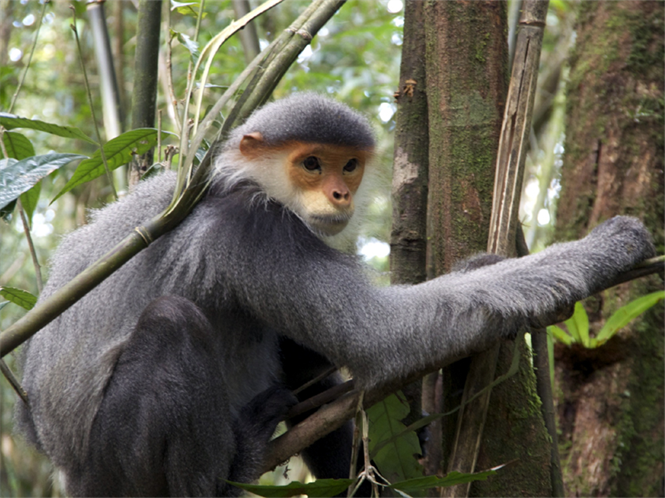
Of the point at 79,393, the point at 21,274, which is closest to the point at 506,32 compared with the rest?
the point at 79,393

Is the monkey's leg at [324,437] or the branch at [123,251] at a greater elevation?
the branch at [123,251]

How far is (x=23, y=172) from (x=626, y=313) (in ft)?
11.6

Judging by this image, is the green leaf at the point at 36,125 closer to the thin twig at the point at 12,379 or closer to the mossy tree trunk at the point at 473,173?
the thin twig at the point at 12,379

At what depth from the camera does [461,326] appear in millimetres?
3352

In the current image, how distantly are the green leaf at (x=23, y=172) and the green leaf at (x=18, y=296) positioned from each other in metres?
0.52

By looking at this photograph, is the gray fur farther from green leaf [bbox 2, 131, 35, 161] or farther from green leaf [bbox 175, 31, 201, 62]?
green leaf [bbox 2, 131, 35, 161]

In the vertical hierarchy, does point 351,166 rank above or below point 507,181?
below

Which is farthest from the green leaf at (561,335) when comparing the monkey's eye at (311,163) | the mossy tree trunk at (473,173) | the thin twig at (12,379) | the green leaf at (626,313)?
the thin twig at (12,379)

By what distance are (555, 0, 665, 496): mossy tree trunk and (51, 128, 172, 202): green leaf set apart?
3121 mm

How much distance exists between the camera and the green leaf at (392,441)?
11.3 feet

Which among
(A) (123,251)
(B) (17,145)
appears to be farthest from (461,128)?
(B) (17,145)

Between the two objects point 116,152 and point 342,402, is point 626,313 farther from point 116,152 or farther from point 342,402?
point 116,152

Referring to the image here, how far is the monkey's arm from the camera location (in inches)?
131

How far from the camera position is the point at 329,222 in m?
3.74
